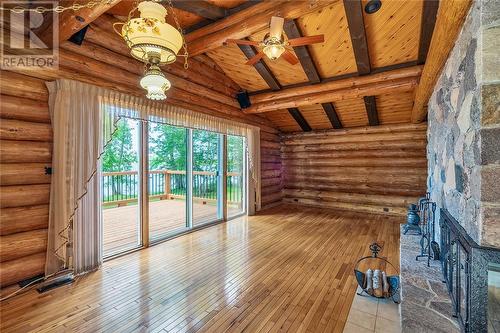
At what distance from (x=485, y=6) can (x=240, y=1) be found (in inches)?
99.7

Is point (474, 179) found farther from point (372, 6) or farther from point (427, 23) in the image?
point (427, 23)

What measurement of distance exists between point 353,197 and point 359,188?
12.4 inches

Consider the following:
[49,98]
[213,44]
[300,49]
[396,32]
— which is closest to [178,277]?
[49,98]

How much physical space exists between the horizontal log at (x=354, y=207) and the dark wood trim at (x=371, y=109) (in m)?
2.32

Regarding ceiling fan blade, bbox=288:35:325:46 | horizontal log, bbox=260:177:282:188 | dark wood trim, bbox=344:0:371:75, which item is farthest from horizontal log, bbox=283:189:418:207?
ceiling fan blade, bbox=288:35:325:46

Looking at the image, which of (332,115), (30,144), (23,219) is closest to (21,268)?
(23,219)

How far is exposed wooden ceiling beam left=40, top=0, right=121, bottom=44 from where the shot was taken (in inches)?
84.0

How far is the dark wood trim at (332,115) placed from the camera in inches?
220

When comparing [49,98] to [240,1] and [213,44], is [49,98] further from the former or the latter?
[240,1]

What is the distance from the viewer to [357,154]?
6.58 metres

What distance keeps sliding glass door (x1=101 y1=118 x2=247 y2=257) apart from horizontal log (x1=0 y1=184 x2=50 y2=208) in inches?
39.5

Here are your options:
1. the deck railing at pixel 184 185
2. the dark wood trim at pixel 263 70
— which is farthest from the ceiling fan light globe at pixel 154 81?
the deck railing at pixel 184 185

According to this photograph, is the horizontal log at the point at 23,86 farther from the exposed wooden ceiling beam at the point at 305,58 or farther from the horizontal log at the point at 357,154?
the horizontal log at the point at 357,154

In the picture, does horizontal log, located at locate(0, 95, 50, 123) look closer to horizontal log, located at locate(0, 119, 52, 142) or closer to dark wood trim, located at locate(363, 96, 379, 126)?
horizontal log, located at locate(0, 119, 52, 142)
